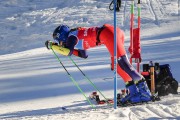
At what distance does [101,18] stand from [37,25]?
252 inches

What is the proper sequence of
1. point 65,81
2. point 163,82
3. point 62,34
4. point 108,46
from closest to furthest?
1. point 108,46
2. point 62,34
3. point 163,82
4. point 65,81

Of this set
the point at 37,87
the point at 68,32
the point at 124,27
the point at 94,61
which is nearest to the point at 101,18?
the point at 124,27

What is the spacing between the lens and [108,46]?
6.64 m

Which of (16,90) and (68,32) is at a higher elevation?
(68,32)

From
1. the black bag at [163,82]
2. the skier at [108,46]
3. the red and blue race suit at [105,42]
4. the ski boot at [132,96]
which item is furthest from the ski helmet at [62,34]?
the black bag at [163,82]

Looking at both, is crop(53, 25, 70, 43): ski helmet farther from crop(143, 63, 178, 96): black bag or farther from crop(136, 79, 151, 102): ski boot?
crop(143, 63, 178, 96): black bag

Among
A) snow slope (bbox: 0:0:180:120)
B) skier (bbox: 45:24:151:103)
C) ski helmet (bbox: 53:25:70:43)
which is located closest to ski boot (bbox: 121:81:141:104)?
skier (bbox: 45:24:151:103)

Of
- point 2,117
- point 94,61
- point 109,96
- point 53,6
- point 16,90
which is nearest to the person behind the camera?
point 2,117

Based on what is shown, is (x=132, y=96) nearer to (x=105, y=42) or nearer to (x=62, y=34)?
(x=105, y=42)

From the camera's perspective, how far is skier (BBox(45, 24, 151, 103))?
6.55 meters

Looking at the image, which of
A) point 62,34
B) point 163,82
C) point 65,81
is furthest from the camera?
point 65,81

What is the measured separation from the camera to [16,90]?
10.1 metres

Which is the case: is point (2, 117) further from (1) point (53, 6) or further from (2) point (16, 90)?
(1) point (53, 6)

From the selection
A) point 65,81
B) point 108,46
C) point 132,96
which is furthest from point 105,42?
point 65,81
